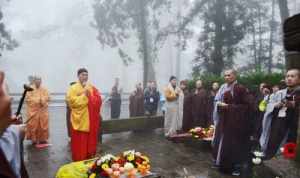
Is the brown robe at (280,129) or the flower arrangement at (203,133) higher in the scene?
the brown robe at (280,129)

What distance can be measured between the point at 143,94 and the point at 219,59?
17.4 feet

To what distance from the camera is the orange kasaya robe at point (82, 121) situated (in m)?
7.03

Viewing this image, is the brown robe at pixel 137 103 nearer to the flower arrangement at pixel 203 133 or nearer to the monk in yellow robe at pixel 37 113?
the flower arrangement at pixel 203 133

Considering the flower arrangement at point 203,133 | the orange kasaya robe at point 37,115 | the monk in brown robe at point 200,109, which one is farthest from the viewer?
the monk in brown robe at point 200,109

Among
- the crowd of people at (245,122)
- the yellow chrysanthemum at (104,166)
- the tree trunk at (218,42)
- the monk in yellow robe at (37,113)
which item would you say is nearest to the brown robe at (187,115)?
the crowd of people at (245,122)

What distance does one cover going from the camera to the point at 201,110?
1167cm

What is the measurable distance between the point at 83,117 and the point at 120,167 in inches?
91.5

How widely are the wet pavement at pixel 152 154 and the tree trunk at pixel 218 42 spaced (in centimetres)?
716

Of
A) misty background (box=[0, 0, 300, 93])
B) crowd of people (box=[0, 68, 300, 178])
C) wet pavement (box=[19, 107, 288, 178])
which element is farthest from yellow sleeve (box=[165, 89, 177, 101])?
misty background (box=[0, 0, 300, 93])

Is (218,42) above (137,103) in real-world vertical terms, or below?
above

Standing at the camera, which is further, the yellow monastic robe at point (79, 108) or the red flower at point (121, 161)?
the yellow monastic robe at point (79, 108)

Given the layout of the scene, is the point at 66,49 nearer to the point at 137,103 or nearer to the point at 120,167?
the point at 137,103

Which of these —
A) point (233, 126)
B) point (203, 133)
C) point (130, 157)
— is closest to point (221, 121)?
point (233, 126)

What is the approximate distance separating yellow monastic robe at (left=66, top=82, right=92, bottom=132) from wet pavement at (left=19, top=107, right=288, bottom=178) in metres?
0.99
